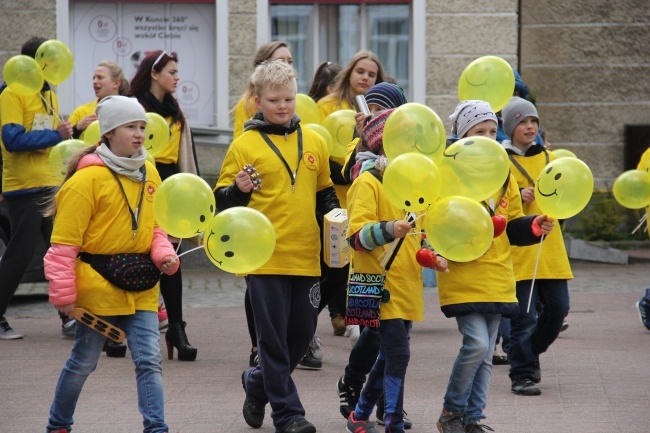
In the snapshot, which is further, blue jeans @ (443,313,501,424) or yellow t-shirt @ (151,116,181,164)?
yellow t-shirt @ (151,116,181,164)

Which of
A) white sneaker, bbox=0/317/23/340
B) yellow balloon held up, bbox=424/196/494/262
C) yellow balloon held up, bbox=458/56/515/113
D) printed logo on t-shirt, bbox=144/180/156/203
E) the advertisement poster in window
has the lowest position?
white sneaker, bbox=0/317/23/340

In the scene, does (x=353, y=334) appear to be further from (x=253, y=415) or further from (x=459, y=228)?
(x=459, y=228)

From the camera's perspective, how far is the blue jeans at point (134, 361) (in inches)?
209

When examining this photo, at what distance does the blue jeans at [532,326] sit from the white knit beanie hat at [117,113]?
2759 millimetres

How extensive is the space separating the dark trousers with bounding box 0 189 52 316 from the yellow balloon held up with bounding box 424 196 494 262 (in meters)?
4.40

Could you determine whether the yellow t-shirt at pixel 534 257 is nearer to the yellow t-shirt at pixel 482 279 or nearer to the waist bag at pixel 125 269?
the yellow t-shirt at pixel 482 279

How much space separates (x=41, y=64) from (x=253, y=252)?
13.9 feet

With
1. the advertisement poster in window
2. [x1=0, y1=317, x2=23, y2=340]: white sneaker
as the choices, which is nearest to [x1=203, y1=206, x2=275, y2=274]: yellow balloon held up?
[x1=0, y1=317, x2=23, y2=340]: white sneaker

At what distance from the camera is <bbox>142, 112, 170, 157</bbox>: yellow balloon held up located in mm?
7668

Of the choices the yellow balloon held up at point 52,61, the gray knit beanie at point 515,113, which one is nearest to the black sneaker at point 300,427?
the gray knit beanie at point 515,113

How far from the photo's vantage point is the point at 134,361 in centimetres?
534

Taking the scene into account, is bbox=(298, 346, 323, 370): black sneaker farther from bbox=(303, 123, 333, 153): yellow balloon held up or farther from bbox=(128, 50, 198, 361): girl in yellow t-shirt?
bbox=(303, 123, 333, 153): yellow balloon held up

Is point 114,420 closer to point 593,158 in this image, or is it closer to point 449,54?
point 449,54

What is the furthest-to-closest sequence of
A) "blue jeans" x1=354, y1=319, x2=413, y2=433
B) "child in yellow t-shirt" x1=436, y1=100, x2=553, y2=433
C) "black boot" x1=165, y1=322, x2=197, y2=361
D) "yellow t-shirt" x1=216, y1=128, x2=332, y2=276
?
"black boot" x1=165, y1=322, x2=197, y2=361, "yellow t-shirt" x1=216, y1=128, x2=332, y2=276, "child in yellow t-shirt" x1=436, y1=100, x2=553, y2=433, "blue jeans" x1=354, y1=319, x2=413, y2=433
